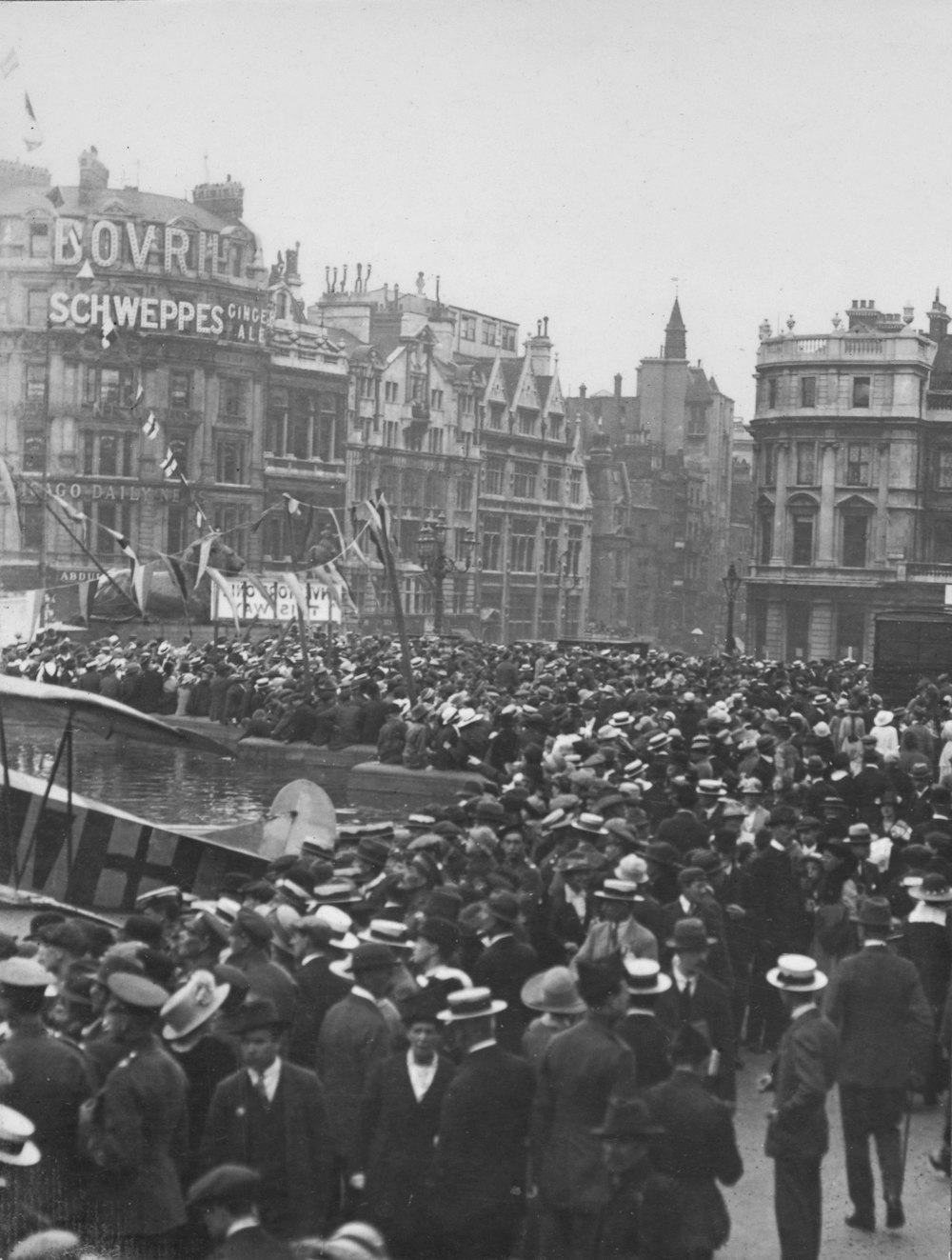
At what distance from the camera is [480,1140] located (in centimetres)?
739

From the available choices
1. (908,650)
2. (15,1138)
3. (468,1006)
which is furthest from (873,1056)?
(908,650)

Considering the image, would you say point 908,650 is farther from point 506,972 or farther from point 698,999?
point 506,972

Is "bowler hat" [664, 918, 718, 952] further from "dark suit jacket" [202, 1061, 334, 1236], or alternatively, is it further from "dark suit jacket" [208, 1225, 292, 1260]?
"dark suit jacket" [208, 1225, 292, 1260]

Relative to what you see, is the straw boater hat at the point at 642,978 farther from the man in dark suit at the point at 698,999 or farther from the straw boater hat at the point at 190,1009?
the straw boater hat at the point at 190,1009

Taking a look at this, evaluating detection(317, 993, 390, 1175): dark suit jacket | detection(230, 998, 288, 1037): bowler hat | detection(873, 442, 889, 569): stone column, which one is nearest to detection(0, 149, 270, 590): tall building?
detection(873, 442, 889, 569): stone column

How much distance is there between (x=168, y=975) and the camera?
27.5ft

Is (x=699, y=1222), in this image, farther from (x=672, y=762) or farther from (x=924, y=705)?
(x=924, y=705)

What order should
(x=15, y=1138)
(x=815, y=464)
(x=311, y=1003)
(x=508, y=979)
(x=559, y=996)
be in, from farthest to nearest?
(x=815, y=464) < (x=508, y=979) < (x=311, y=1003) < (x=559, y=996) < (x=15, y=1138)

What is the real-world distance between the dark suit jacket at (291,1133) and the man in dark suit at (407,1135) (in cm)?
41

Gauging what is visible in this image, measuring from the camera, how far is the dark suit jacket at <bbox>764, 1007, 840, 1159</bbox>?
7.96 metres

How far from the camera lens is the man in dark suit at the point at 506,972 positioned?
9234 mm

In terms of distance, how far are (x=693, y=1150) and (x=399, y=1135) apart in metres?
1.32

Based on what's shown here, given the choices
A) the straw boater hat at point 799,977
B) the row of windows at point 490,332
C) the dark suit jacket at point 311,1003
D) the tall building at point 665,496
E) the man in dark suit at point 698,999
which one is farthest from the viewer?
the tall building at point 665,496

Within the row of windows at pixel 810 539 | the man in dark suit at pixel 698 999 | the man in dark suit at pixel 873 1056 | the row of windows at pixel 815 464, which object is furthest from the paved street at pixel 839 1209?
the row of windows at pixel 815 464
